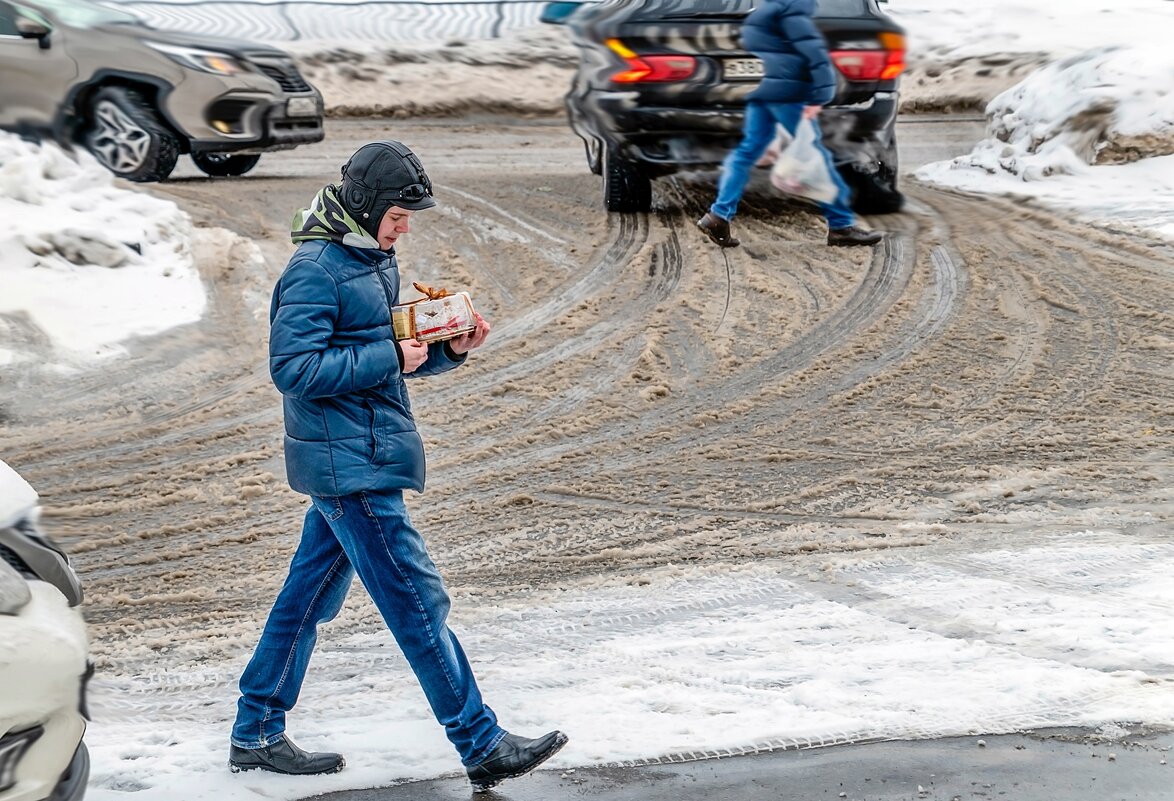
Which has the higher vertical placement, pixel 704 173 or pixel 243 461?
pixel 704 173

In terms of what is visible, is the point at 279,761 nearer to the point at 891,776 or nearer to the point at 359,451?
the point at 359,451

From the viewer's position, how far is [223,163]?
355 inches

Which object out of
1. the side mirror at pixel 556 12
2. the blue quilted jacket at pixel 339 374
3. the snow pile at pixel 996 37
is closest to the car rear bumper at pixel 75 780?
the blue quilted jacket at pixel 339 374

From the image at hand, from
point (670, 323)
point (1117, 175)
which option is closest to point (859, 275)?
point (670, 323)

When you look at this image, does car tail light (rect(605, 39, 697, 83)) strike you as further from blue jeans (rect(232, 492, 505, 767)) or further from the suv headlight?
A: blue jeans (rect(232, 492, 505, 767))

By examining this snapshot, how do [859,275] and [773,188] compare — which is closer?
[859,275]

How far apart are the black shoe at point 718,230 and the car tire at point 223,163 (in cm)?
343

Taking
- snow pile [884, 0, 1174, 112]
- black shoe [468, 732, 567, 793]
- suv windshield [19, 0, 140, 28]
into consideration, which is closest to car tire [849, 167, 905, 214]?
snow pile [884, 0, 1174, 112]

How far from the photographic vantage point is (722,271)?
772cm

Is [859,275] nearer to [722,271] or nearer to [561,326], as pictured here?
[722,271]

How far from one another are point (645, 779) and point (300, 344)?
4.50 feet

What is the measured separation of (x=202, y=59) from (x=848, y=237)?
15.3ft

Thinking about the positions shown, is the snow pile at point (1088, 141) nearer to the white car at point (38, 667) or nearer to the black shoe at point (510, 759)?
the black shoe at point (510, 759)

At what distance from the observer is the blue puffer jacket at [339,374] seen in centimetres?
282
